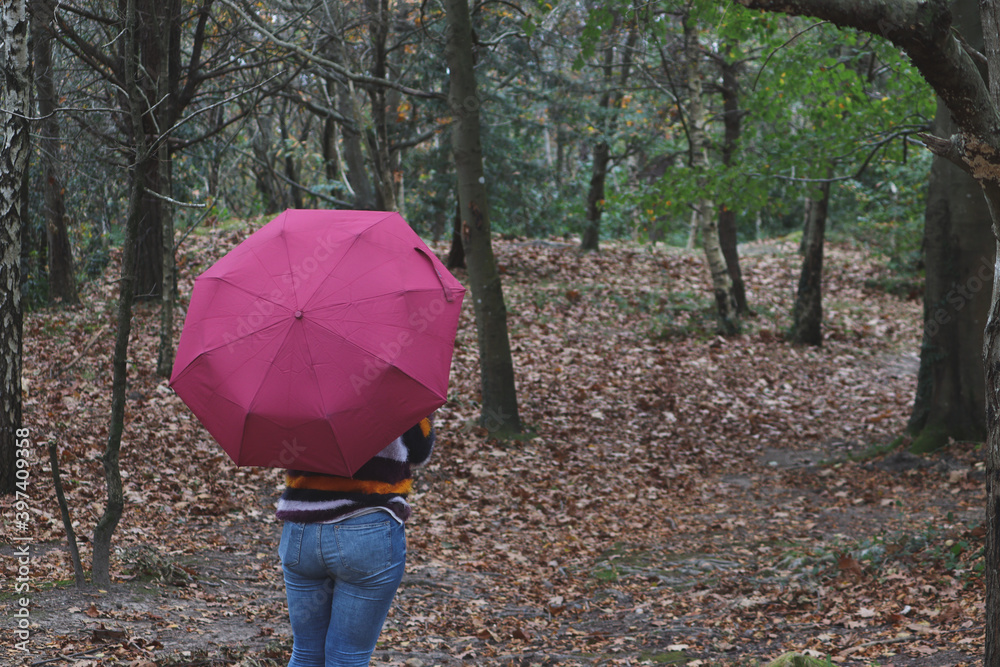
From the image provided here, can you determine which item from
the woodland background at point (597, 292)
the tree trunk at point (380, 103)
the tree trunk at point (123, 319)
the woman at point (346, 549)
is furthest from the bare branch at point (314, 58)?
the woman at point (346, 549)

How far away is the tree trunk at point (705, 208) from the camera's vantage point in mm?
14289

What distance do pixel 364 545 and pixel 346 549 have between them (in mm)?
57

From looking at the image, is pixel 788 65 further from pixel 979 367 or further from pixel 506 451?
pixel 506 451

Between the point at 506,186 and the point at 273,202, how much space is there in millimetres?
9569

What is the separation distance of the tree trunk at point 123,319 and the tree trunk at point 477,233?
4769mm

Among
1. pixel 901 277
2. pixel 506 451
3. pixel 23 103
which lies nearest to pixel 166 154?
pixel 23 103

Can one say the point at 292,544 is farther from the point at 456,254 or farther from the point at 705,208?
the point at 456,254

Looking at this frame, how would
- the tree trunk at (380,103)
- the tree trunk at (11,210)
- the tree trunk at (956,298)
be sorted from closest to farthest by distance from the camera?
the tree trunk at (11,210) < the tree trunk at (956,298) < the tree trunk at (380,103)

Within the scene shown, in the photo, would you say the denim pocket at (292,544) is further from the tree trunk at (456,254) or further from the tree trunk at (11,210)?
the tree trunk at (456,254)

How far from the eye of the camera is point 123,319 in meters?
4.45

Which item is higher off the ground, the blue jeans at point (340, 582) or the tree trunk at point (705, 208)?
the tree trunk at point (705, 208)

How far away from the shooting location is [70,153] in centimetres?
925

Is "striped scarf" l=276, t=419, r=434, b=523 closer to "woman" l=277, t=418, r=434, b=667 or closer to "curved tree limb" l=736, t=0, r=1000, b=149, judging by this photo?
"woman" l=277, t=418, r=434, b=667

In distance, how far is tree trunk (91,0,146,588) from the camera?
425cm
